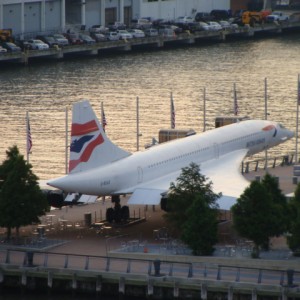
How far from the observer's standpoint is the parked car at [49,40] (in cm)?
16388

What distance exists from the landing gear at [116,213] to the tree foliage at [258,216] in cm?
886

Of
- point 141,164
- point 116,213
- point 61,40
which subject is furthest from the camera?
point 61,40

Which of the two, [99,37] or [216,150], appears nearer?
[216,150]

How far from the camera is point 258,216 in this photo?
69125 millimetres

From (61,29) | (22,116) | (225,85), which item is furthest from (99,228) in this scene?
(61,29)

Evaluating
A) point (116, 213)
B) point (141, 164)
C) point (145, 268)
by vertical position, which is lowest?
point (145, 268)

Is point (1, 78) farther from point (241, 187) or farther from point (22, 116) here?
point (241, 187)

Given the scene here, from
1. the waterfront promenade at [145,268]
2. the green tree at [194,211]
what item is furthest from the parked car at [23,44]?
the waterfront promenade at [145,268]

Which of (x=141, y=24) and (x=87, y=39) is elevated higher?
(x=141, y=24)

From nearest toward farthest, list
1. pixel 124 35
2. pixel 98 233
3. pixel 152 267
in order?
pixel 152 267 → pixel 98 233 → pixel 124 35

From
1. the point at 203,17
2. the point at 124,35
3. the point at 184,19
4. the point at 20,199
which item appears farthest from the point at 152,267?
the point at 203,17

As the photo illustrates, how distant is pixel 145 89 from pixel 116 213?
62323 millimetres

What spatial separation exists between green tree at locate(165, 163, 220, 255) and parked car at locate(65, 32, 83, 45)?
306 ft

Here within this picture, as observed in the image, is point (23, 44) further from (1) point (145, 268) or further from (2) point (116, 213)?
(1) point (145, 268)
